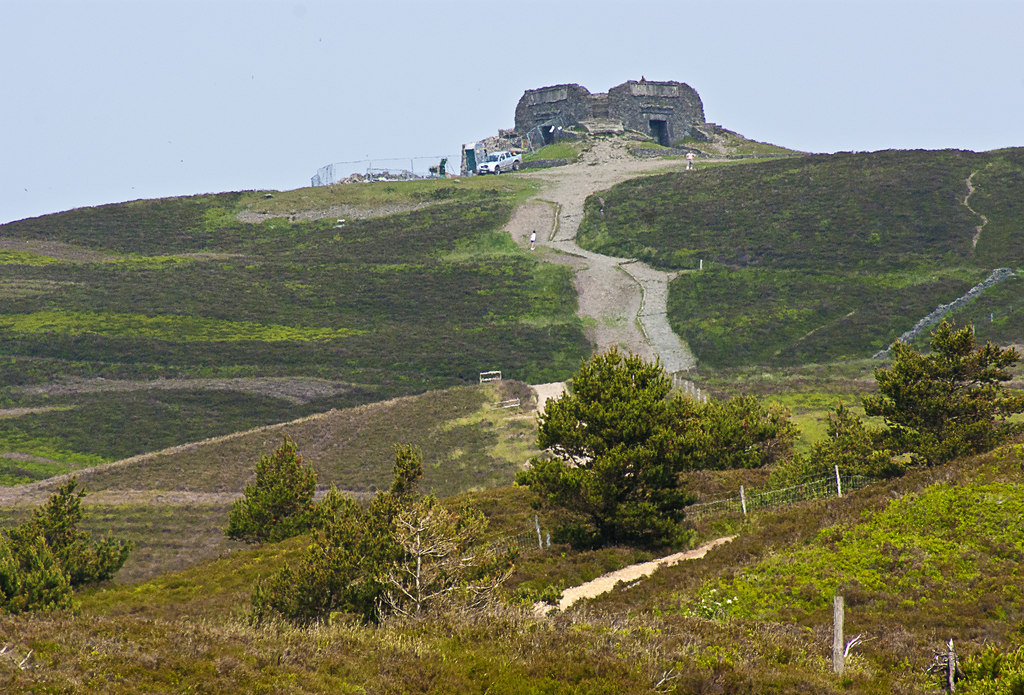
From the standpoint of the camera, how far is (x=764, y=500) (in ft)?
80.2

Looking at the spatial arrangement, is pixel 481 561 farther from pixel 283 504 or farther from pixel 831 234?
pixel 831 234

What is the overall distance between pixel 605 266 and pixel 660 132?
54690 millimetres

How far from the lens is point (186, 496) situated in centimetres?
3634

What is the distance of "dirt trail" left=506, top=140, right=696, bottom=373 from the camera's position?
60.7 metres

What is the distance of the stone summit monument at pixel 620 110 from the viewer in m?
117

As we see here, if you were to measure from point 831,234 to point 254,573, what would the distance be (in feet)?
213

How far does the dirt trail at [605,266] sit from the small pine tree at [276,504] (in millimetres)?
31467

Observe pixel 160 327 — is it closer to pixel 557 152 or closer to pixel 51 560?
pixel 51 560

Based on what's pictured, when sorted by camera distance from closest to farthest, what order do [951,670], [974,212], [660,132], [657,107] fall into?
[951,670]
[974,212]
[657,107]
[660,132]

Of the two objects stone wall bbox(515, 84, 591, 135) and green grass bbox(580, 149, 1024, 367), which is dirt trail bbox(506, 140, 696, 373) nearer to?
green grass bbox(580, 149, 1024, 367)

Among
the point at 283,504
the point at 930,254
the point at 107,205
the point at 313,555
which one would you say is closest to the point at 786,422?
the point at 283,504

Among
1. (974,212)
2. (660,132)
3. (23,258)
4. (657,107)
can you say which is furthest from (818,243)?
(23,258)

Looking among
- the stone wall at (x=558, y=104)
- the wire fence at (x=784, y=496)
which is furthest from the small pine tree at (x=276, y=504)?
the stone wall at (x=558, y=104)

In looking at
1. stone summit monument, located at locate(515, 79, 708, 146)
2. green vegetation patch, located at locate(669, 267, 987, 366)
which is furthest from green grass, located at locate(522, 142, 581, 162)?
green vegetation patch, located at locate(669, 267, 987, 366)
